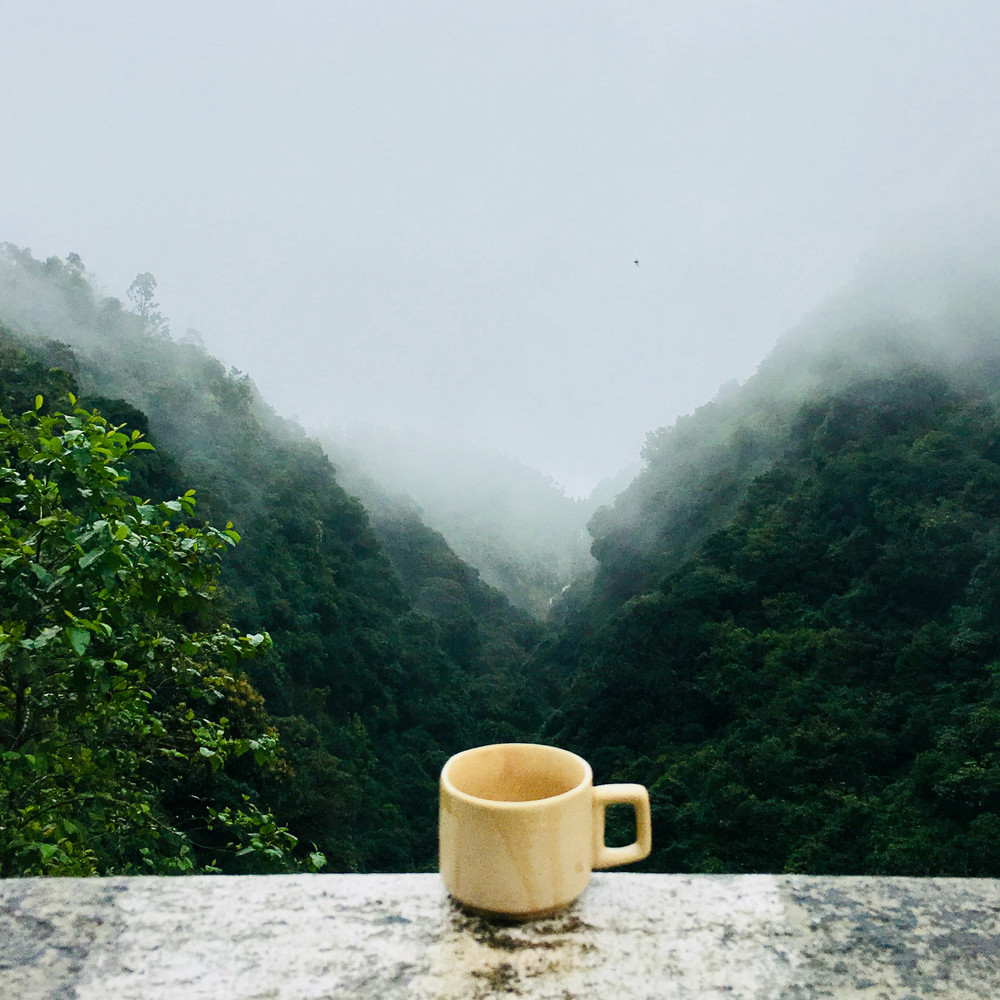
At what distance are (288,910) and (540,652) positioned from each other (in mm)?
28949

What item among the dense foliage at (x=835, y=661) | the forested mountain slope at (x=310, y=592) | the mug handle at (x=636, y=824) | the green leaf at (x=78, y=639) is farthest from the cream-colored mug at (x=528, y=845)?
the dense foliage at (x=835, y=661)

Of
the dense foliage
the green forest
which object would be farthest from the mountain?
the dense foliage

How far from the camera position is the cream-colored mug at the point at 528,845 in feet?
2.62

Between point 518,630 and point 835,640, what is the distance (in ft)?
56.9

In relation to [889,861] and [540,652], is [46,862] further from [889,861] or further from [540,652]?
[540,652]

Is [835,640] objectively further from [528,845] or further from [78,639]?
[528,845]

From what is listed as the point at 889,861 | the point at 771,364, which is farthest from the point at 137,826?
the point at 771,364

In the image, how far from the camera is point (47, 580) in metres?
2.10

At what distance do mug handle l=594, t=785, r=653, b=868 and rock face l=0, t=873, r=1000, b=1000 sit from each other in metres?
0.05

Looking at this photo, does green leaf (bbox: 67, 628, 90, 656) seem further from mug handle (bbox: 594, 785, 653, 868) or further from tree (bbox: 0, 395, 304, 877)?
mug handle (bbox: 594, 785, 653, 868)

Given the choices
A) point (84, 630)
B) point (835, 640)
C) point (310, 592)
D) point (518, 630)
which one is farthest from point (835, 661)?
point (518, 630)

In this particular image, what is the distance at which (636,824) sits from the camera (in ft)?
2.92

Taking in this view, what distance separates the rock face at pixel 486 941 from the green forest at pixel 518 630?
47.6 inches

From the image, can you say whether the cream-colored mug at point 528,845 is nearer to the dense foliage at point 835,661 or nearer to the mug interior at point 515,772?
the mug interior at point 515,772
